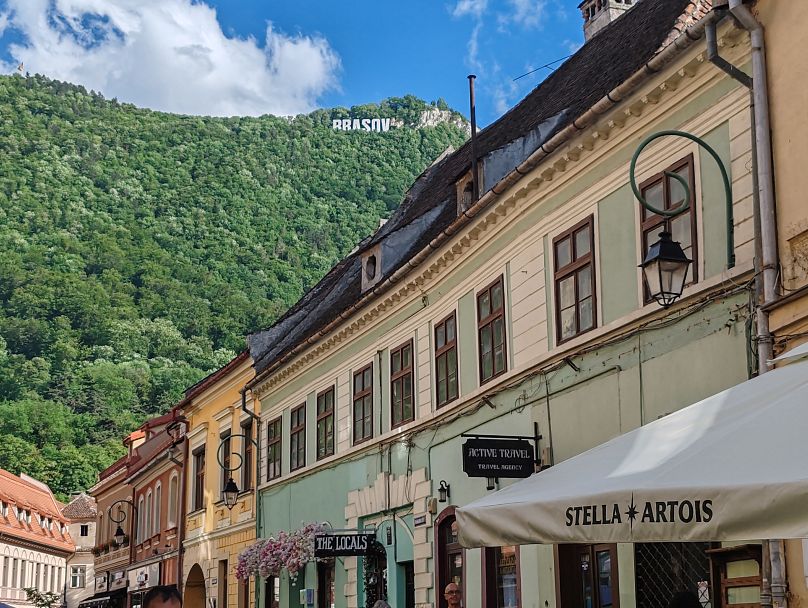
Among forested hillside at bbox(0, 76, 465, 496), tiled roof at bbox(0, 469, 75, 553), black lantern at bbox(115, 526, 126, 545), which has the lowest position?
black lantern at bbox(115, 526, 126, 545)

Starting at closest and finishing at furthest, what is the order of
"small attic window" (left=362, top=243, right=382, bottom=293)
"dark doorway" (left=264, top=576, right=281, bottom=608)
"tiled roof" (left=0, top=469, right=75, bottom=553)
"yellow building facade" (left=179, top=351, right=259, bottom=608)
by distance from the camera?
"small attic window" (left=362, top=243, right=382, bottom=293) → "dark doorway" (left=264, top=576, right=281, bottom=608) → "yellow building facade" (left=179, top=351, right=259, bottom=608) → "tiled roof" (left=0, top=469, right=75, bottom=553)

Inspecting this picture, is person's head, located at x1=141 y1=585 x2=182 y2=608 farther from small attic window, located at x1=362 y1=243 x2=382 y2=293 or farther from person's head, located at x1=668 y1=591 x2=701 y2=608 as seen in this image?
small attic window, located at x1=362 y1=243 x2=382 y2=293

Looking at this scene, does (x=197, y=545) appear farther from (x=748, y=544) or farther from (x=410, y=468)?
(x=748, y=544)

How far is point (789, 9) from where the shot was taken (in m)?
11.5

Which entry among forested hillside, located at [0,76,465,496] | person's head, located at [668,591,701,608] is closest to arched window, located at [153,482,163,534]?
person's head, located at [668,591,701,608]

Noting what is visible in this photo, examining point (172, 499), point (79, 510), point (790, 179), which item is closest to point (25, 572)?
point (79, 510)

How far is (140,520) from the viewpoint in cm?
4631

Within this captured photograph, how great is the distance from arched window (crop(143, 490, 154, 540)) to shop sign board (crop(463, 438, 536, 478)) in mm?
30172

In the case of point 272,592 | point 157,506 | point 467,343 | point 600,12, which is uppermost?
point 600,12

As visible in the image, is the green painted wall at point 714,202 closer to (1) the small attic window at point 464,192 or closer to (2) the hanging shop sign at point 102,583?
(1) the small attic window at point 464,192

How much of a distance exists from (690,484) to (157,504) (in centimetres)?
3824

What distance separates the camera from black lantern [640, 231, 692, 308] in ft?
38.0

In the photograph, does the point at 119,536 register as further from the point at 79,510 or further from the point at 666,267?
the point at 79,510

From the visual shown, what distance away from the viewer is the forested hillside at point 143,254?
109938mm
